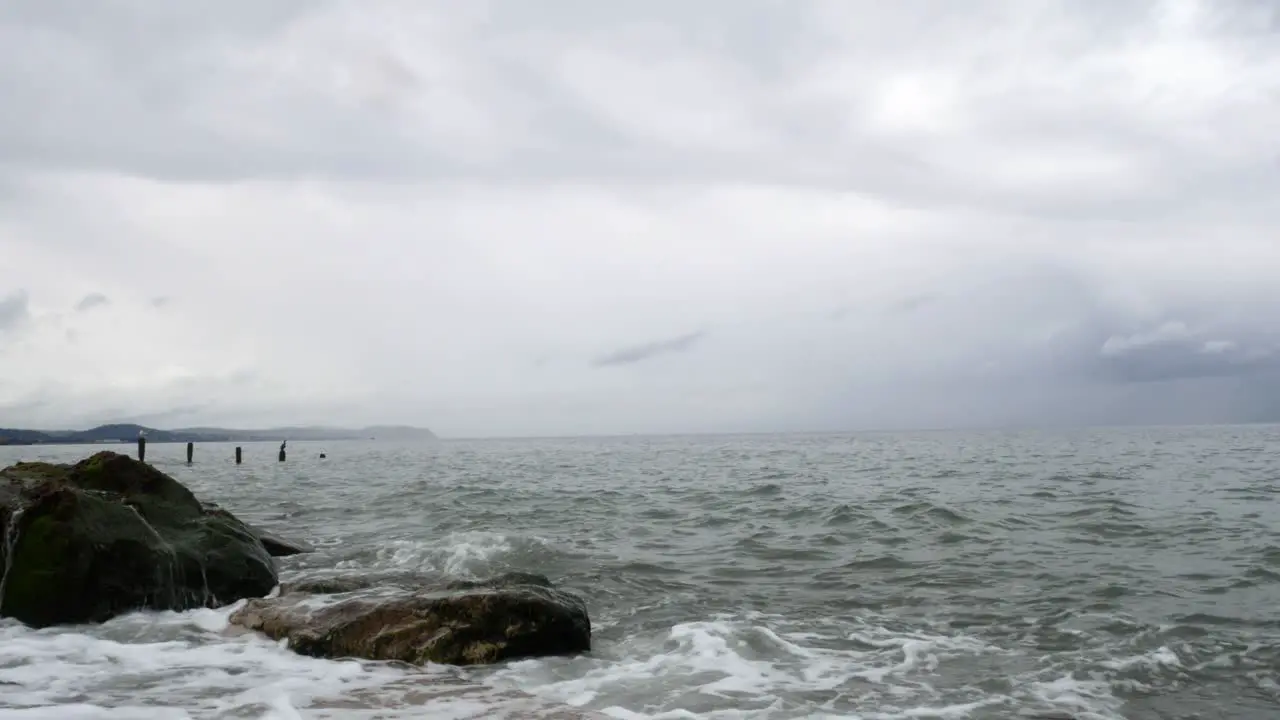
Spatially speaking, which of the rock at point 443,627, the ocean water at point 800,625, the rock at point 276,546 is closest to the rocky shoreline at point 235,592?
the rock at point 443,627

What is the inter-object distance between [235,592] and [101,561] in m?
1.84

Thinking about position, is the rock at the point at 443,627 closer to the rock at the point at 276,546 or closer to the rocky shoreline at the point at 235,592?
the rocky shoreline at the point at 235,592

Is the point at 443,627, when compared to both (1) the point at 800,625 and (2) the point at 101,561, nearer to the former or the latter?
(1) the point at 800,625

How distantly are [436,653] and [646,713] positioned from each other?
225 cm

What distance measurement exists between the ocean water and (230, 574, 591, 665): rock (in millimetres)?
264

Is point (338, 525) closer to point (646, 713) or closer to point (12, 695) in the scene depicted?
point (12, 695)

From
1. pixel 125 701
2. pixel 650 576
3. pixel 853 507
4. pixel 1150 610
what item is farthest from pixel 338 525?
pixel 1150 610

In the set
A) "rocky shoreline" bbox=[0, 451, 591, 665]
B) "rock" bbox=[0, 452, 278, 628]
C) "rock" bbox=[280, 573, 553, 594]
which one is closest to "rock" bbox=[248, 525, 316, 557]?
"rocky shoreline" bbox=[0, 451, 591, 665]

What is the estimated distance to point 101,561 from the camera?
920 centimetres

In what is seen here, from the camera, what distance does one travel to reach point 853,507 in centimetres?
2069

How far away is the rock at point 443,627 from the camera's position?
25.6 feet

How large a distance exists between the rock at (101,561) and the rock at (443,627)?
1.65 meters

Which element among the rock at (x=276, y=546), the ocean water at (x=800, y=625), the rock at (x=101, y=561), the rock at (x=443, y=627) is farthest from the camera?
the rock at (x=276, y=546)

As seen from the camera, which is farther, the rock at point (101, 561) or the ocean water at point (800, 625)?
the rock at point (101, 561)
